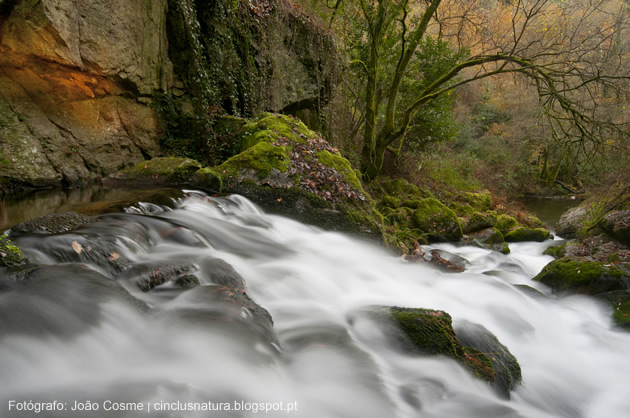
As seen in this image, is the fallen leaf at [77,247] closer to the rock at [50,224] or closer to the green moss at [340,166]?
the rock at [50,224]

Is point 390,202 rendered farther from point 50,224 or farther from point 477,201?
point 50,224

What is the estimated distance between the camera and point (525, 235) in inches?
408

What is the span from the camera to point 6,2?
6137 millimetres

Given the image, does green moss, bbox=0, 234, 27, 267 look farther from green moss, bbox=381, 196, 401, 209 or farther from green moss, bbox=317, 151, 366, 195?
green moss, bbox=381, 196, 401, 209

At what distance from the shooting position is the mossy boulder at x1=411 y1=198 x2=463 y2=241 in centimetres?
929

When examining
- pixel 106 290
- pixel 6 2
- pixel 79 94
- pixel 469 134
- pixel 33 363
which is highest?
pixel 469 134

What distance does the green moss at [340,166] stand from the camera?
21.9 ft

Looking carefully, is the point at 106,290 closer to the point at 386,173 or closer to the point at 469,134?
the point at 386,173

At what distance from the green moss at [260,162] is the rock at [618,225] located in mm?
7113

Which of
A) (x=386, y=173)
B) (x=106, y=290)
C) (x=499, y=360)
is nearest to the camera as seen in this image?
(x=106, y=290)

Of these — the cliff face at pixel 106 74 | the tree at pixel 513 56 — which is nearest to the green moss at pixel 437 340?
the tree at pixel 513 56

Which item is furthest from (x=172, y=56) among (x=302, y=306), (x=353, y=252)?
(x=302, y=306)

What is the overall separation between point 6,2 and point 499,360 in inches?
344

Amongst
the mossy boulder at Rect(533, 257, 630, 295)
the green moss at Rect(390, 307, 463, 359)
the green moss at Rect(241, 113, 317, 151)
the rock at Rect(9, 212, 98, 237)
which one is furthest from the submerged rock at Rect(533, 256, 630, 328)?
the rock at Rect(9, 212, 98, 237)
